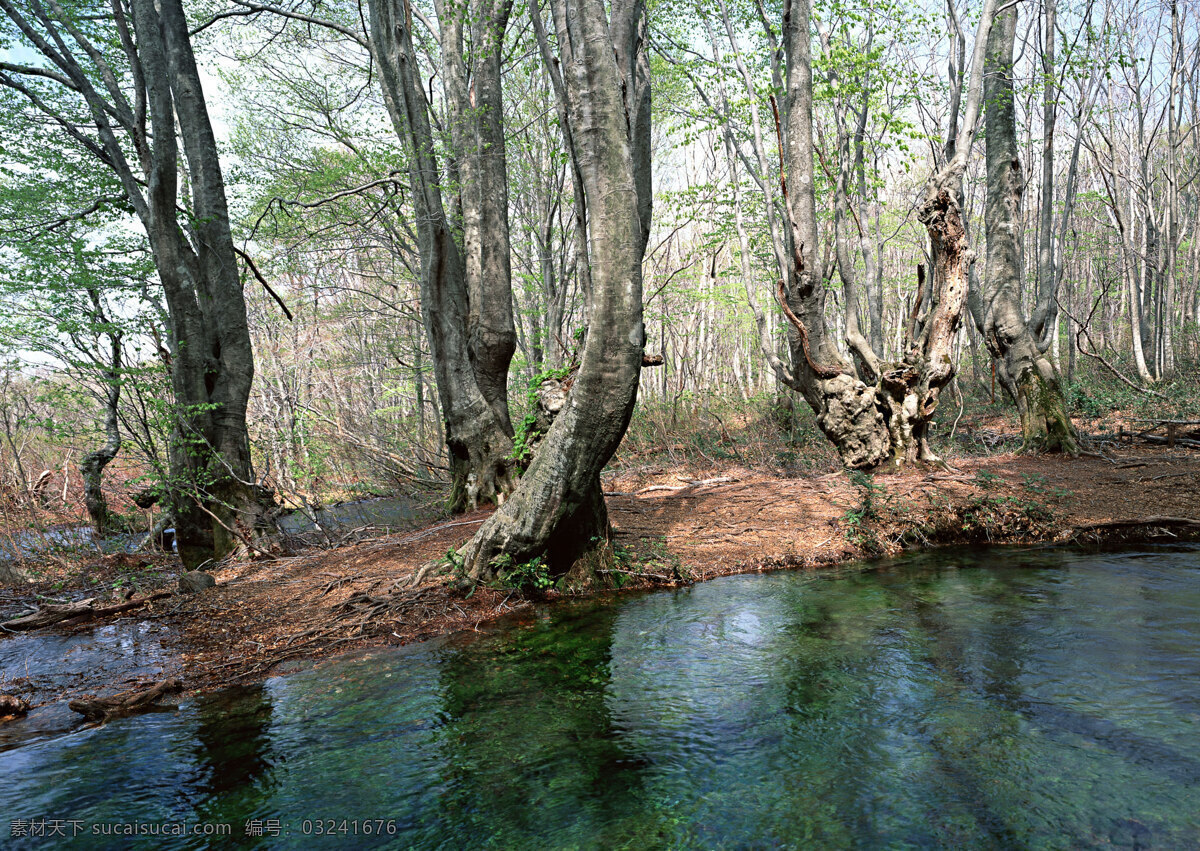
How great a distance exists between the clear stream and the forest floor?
682 mm

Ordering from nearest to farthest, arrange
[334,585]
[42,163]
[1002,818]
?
[1002,818]
[334,585]
[42,163]

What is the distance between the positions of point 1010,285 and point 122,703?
37.6 ft

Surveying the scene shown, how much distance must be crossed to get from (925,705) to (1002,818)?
40.2 inches

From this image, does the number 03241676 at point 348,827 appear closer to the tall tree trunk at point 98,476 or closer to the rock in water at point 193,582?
the rock in water at point 193,582

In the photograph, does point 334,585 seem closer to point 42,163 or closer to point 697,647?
point 697,647

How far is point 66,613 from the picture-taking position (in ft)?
19.8

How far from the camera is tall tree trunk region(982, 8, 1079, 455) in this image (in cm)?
930

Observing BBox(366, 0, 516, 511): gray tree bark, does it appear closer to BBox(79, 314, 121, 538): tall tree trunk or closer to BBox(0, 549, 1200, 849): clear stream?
BBox(0, 549, 1200, 849): clear stream

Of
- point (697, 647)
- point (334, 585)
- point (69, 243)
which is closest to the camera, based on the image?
point (697, 647)

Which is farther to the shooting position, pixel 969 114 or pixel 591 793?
pixel 969 114

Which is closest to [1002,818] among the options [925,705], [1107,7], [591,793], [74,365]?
[925,705]

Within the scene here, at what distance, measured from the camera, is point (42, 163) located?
10.9m

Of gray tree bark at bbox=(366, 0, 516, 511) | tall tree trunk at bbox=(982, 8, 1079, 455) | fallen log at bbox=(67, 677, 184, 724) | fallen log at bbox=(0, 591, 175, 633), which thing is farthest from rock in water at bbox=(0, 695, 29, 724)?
tall tree trunk at bbox=(982, 8, 1079, 455)

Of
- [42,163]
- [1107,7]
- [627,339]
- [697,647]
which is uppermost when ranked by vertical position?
[1107,7]
